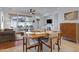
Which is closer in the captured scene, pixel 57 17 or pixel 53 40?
pixel 57 17

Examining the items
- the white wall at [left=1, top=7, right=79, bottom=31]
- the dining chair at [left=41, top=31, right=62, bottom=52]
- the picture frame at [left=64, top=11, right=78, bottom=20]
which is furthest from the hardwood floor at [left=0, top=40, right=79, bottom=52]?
the picture frame at [left=64, top=11, right=78, bottom=20]

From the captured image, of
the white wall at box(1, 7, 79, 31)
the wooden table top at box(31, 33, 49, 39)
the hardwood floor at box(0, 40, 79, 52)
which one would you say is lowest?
the hardwood floor at box(0, 40, 79, 52)

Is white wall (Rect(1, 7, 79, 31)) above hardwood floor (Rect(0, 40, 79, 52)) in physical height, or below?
above

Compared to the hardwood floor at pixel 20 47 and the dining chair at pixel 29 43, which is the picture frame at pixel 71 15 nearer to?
the hardwood floor at pixel 20 47

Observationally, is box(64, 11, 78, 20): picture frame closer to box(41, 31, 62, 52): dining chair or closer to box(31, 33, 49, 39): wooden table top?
box(41, 31, 62, 52): dining chair

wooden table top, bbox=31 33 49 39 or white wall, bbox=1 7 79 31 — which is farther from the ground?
white wall, bbox=1 7 79 31

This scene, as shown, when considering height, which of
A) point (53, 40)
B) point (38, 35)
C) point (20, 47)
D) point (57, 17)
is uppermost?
point (57, 17)

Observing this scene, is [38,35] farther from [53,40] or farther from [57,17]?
[57,17]

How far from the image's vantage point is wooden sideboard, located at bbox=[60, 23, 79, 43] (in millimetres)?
2303

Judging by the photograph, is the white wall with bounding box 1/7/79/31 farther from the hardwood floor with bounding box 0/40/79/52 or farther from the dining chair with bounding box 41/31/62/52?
the hardwood floor with bounding box 0/40/79/52

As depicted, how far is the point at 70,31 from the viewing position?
236 centimetres

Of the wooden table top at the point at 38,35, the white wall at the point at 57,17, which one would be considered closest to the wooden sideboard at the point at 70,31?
the white wall at the point at 57,17

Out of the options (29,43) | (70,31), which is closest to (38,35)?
(29,43)
